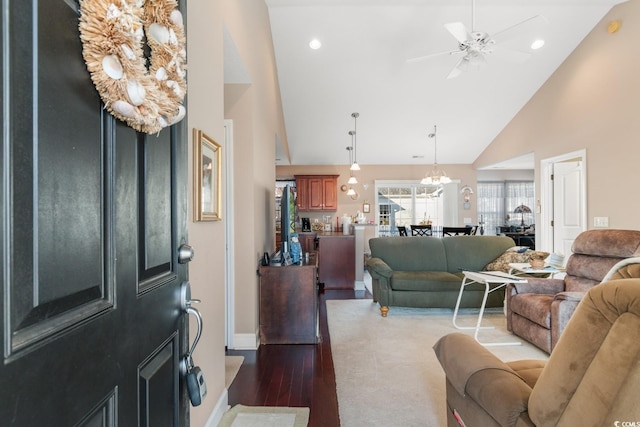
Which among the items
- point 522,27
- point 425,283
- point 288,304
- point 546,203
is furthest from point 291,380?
point 546,203

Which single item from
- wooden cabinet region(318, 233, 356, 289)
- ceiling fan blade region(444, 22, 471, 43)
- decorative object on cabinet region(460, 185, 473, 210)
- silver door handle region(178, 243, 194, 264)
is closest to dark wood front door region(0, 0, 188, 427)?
silver door handle region(178, 243, 194, 264)

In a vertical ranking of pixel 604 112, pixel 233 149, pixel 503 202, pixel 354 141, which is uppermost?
pixel 354 141

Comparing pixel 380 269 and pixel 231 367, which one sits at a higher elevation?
pixel 380 269

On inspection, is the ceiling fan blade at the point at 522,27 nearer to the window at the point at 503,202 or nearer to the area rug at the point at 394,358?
the area rug at the point at 394,358

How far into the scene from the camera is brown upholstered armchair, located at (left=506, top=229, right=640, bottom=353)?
2.67m

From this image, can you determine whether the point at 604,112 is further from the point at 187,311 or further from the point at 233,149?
the point at 187,311

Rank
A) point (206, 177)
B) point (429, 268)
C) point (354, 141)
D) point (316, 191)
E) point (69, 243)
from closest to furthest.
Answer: point (69, 243) < point (206, 177) < point (429, 268) < point (354, 141) < point (316, 191)

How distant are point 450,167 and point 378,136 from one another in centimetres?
261

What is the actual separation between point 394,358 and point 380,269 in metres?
1.38

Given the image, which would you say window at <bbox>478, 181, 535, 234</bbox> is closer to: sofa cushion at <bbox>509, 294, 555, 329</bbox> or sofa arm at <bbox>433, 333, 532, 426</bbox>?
sofa cushion at <bbox>509, 294, 555, 329</bbox>

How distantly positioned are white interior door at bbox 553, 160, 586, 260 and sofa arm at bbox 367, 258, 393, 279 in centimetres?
305

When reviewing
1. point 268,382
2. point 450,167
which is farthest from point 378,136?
point 268,382

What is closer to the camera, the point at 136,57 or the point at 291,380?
the point at 136,57

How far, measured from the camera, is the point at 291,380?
2.47 m
